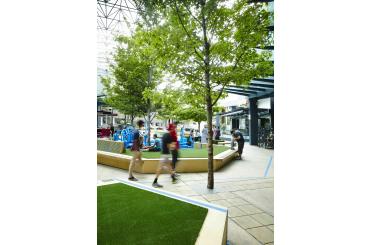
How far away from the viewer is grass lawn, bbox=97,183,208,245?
61.4 inches

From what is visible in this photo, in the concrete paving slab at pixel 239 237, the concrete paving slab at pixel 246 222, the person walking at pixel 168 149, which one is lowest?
the concrete paving slab at pixel 239 237

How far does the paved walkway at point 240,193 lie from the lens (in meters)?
2.14

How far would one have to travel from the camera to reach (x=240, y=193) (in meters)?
3.19

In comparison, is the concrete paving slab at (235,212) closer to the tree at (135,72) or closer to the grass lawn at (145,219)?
the grass lawn at (145,219)

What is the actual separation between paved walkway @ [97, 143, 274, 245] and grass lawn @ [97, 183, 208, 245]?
1.64 ft

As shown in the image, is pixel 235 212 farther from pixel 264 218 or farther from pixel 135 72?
pixel 135 72

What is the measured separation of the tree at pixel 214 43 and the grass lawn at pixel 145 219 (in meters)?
1.38

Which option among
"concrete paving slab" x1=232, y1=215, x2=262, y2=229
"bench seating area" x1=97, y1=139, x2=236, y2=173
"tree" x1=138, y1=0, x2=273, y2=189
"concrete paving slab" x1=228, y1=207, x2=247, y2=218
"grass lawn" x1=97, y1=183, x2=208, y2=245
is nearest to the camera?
"grass lawn" x1=97, y1=183, x2=208, y2=245

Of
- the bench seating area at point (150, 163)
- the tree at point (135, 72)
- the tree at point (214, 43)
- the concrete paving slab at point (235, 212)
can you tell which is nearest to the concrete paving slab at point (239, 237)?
the concrete paving slab at point (235, 212)

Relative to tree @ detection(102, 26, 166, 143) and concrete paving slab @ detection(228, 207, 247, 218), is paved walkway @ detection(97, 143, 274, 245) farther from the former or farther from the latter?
tree @ detection(102, 26, 166, 143)

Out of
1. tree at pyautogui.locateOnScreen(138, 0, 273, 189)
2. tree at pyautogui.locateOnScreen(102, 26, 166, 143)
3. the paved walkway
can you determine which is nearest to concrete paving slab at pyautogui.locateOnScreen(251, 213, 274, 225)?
the paved walkway

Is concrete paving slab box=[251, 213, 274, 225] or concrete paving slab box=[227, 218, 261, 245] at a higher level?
concrete paving slab box=[251, 213, 274, 225]

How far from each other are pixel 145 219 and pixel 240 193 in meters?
1.73
